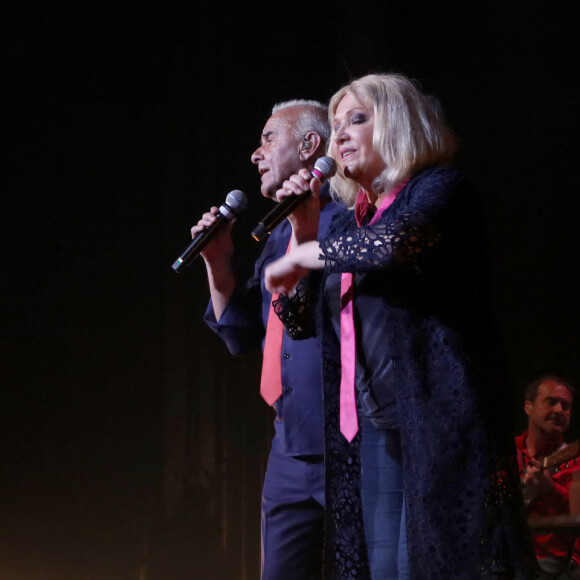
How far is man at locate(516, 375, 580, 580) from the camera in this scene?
2.84 m

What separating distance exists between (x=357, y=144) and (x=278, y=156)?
542 millimetres

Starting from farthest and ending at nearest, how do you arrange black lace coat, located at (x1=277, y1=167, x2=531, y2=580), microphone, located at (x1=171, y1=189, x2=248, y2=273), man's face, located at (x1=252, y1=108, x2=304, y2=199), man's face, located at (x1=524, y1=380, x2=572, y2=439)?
man's face, located at (x1=524, y1=380, x2=572, y2=439) < man's face, located at (x1=252, y1=108, x2=304, y2=199) < microphone, located at (x1=171, y1=189, x2=248, y2=273) < black lace coat, located at (x1=277, y1=167, x2=531, y2=580)

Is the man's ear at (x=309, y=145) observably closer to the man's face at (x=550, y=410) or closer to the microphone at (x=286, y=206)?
the microphone at (x=286, y=206)

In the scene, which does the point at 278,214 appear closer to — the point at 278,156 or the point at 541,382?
the point at 278,156

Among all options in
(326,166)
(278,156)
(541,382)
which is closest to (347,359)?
(326,166)

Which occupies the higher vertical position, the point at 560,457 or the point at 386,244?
the point at 386,244

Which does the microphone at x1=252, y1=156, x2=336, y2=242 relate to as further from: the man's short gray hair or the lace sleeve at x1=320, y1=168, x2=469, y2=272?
the man's short gray hair

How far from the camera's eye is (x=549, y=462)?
123 inches

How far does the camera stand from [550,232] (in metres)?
3.27

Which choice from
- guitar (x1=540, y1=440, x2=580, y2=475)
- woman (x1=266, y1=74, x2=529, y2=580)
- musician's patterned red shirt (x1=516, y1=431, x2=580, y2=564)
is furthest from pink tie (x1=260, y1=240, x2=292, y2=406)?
guitar (x1=540, y1=440, x2=580, y2=475)

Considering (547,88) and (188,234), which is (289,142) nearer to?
(188,234)

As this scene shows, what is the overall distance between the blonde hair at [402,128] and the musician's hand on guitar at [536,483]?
6.16 ft

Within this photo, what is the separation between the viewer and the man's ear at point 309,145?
206 centimetres

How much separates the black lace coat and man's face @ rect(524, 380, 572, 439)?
79.4 inches
